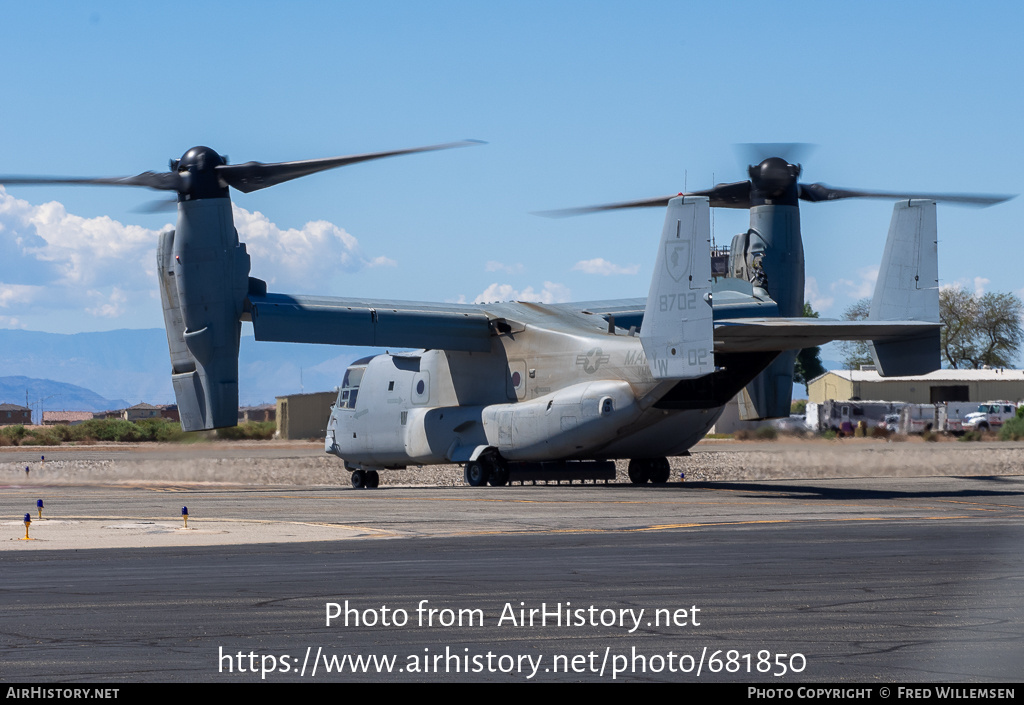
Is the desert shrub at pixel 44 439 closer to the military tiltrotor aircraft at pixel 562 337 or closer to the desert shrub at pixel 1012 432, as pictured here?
the military tiltrotor aircraft at pixel 562 337

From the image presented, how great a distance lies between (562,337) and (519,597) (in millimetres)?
21904

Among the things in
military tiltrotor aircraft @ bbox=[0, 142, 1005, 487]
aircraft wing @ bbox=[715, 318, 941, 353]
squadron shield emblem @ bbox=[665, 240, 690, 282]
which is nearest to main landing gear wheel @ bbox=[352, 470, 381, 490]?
military tiltrotor aircraft @ bbox=[0, 142, 1005, 487]

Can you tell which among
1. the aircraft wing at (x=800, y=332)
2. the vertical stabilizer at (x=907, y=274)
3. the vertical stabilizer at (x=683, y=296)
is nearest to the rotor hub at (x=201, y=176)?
the vertical stabilizer at (x=683, y=296)

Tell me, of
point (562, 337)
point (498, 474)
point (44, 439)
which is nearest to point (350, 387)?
point (498, 474)

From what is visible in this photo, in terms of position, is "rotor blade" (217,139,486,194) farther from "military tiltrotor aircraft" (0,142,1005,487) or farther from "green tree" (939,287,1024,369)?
"green tree" (939,287,1024,369)

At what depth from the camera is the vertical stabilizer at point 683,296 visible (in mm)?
25594

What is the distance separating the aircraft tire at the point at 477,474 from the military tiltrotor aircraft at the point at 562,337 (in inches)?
2.2

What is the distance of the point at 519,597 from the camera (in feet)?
35.4

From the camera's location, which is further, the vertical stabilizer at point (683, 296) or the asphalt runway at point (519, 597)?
the vertical stabilizer at point (683, 296)

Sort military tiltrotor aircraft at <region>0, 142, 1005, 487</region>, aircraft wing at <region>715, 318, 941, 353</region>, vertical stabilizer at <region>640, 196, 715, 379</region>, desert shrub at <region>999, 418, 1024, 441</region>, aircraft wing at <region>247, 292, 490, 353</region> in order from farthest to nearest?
desert shrub at <region>999, 418, 1024, 441</region>, aircraft wing at <region>247, 292, 490, 353</region>, military tiltrotor aircraft at <region>0, 142, 1005, 487</region>, vertical stabilizer at <region>640, 196, 715, 379</region>, aircraft wing at <region>715, 318, 941, 353</region>

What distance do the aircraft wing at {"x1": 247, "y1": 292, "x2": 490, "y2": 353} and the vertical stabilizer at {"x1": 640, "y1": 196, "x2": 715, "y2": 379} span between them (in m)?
8.83

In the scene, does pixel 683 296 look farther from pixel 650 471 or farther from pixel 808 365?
pixel 808 365

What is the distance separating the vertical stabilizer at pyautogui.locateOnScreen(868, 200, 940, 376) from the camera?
2977 centimetres
